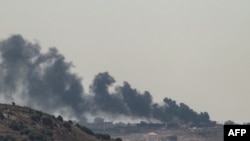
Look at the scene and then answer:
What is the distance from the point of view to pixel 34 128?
168m

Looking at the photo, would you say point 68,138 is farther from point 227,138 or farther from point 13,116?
point 227,138

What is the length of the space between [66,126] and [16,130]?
871 inches

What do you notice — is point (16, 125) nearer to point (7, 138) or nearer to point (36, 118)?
point (36, 118)

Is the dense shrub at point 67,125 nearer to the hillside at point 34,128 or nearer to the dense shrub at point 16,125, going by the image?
the hillside at point 34,128

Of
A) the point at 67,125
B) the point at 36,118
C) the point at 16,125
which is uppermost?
the point at 36,118

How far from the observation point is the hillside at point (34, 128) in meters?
158

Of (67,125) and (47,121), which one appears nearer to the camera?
(47,121)

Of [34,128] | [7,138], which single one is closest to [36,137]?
[34,128]

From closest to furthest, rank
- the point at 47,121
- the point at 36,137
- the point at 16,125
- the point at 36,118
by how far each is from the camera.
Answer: the point at 36,137 → the point at 16,125 → the point at 47,121 → the point at 36,118

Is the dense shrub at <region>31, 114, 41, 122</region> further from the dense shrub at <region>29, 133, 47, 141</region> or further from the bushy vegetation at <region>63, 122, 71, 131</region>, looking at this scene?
the dense shrub at <region>29, 133, 47, 141</region>

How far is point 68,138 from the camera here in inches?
6668

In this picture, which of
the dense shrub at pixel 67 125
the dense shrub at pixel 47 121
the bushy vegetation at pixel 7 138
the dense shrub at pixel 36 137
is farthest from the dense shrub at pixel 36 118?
the bushy vegetation at pixel 7 138

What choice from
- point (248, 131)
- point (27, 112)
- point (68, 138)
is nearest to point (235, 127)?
point (248, 131)

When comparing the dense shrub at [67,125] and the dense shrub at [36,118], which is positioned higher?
the dense shrub at [36,118]
